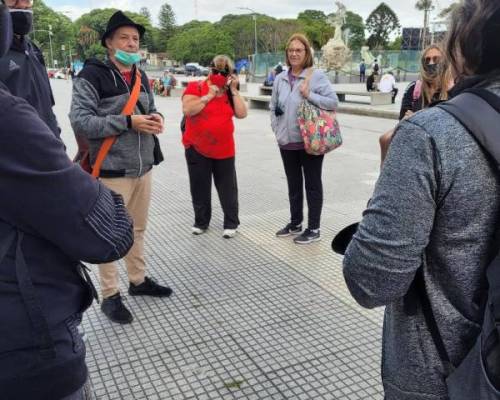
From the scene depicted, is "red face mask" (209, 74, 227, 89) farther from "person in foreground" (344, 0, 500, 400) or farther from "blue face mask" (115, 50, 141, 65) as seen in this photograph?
"person in foreground" (344, 0, 500, 400)

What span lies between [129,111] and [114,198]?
1966 millimetres

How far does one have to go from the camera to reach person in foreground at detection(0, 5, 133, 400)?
1202 mm

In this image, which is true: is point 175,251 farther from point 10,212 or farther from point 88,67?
point 10,212

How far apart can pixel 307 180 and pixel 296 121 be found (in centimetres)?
57

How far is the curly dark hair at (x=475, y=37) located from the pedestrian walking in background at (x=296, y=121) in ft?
10.9

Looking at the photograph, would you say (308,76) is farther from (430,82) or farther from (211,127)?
(430,82)

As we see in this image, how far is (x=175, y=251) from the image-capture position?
4641 mm

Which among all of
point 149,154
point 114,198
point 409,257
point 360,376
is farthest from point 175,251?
point 409,257

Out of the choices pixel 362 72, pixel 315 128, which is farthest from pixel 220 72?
pixel 362 72

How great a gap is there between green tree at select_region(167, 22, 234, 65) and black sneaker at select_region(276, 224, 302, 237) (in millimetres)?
79585

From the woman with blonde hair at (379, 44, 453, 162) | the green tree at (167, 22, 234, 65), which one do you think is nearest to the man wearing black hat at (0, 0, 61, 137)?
the woman with blonde hair at (379, 44, 453, 162)

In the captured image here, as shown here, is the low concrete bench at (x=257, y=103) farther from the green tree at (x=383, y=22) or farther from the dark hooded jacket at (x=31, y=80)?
the green tree at (x=383, y=22)

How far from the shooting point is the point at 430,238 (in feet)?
4.16

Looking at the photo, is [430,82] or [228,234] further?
[228,234]
